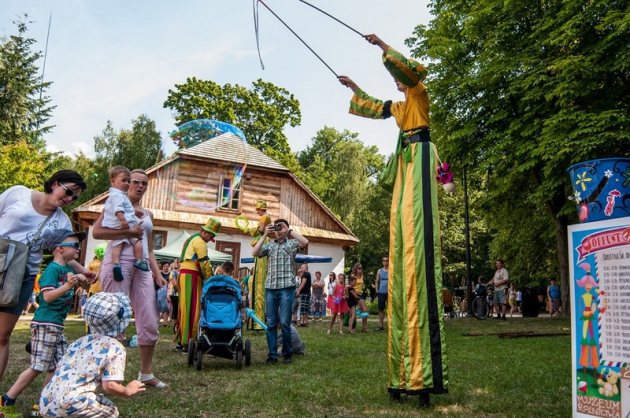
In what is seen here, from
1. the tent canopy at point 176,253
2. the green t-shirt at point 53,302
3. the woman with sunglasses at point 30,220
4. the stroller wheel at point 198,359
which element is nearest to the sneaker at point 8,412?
the woman with sunglasses at point 30,220

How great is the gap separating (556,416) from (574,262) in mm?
1363

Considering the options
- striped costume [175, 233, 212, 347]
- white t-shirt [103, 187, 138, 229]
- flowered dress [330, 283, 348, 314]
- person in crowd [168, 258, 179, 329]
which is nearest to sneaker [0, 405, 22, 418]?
white t-shirt [103, 187, 138, 229]

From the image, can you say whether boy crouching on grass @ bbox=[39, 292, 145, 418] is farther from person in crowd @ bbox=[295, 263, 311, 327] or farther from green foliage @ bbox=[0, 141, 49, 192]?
green foliage @ bbox=[0, 141, 49, 192]

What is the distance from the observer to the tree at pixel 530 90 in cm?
1473

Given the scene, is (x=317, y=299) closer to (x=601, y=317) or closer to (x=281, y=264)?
(x=281, y=264)

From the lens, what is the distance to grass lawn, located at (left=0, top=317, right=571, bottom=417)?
4605 mm

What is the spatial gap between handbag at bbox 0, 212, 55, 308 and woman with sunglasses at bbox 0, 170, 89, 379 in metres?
0.14

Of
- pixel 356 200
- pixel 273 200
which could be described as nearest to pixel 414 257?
pixel 273 200

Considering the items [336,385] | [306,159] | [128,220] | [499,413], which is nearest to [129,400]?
[128,220]

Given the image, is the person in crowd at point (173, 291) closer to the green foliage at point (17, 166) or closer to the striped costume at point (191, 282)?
the striped costume at point (191, 282)

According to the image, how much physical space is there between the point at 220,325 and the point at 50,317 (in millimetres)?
2967

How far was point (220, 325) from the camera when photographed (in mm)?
7199

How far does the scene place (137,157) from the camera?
43625mm

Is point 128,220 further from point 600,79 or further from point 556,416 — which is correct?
point 600,79
